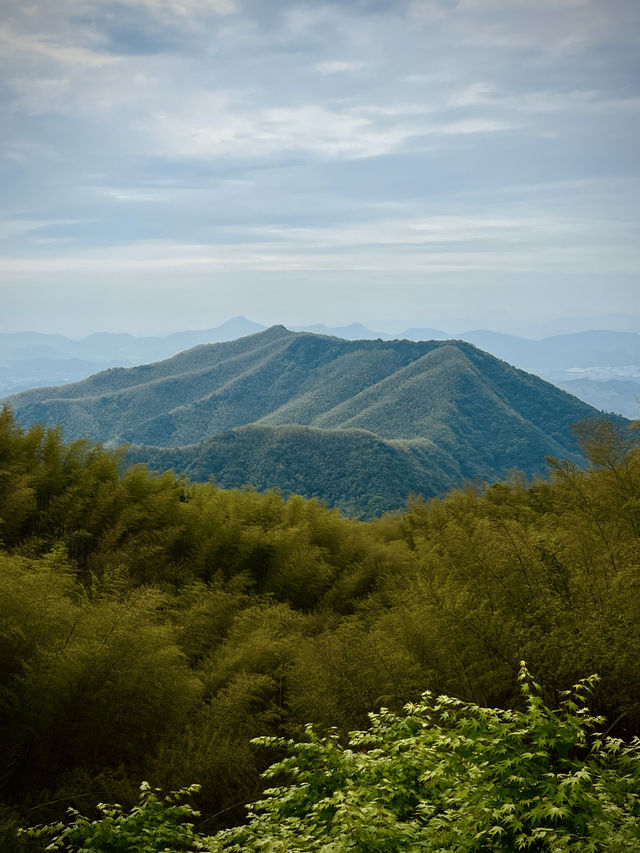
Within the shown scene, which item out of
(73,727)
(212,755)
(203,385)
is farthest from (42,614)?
(203,385)

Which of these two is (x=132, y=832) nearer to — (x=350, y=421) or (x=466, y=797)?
(x=466, y=797)

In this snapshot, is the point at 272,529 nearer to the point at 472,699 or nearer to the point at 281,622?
the point at 281,622

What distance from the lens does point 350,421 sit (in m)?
141

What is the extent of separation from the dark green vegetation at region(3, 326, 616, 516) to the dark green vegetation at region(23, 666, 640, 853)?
68173 mm

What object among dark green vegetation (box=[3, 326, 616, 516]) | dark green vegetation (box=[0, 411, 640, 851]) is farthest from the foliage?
dark green vegetation (box=[3, 326, 616, 516])

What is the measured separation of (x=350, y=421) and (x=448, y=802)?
136 meters

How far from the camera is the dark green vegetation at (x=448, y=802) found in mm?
4328

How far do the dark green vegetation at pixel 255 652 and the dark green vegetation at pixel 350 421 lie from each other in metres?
60.7

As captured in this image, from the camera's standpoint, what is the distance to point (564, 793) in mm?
4340

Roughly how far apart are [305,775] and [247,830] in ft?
2.44

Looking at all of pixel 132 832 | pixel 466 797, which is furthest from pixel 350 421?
pixel 466 797

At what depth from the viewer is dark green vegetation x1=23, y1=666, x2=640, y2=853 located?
14.2ft

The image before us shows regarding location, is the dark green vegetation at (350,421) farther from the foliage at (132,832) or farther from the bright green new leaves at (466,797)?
the foliage at (132,832)

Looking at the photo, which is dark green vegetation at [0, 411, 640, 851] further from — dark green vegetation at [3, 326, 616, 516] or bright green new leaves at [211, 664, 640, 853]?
dark green vegetation at [3, 326, 616, 516]
